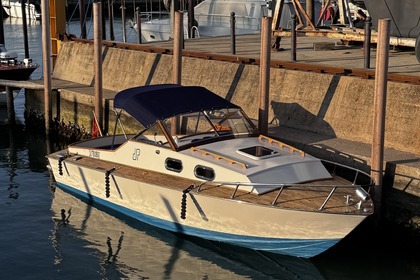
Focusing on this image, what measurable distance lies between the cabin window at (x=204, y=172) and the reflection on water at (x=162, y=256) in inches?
55.0

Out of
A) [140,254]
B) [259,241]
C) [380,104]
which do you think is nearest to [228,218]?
[259,241]

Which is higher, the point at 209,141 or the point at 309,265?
the point at 209,141

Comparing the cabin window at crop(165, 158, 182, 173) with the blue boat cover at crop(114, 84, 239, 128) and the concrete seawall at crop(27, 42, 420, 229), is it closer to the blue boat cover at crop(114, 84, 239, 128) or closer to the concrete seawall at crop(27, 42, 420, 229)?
the blue boat cover at crop(114, 84, 239, 128)

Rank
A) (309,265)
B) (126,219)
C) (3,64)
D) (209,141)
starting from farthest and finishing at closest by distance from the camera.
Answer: (3,64) < (126,219) < (209,141) < (309,265)

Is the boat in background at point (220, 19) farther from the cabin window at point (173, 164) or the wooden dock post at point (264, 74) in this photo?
the cabin window at point (173, 164)

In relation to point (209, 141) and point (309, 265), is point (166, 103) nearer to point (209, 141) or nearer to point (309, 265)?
point (209, 141)

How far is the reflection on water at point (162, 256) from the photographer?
47.9 feet

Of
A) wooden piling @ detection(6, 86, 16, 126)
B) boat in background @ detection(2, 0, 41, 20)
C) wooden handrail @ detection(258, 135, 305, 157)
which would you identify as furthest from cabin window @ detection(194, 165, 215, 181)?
boat in background @ detection(2, 0, 41, 20)

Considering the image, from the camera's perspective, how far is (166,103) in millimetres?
16672

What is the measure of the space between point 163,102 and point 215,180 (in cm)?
245

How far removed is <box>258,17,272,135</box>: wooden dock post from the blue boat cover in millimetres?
1326

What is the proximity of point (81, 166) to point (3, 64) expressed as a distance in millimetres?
14798

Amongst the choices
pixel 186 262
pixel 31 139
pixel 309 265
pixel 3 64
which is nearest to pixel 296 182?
pixel 309 265

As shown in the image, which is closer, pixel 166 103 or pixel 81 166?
pixel 166 103
